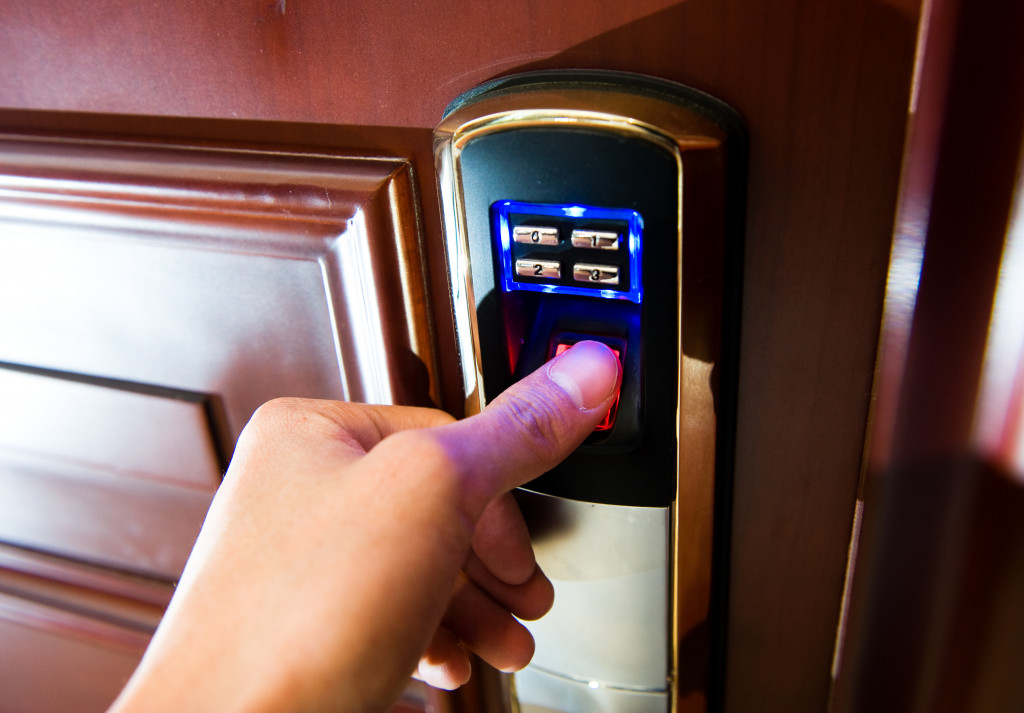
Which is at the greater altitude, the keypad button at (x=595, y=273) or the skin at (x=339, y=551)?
the keypad button at (x=595, y=273)

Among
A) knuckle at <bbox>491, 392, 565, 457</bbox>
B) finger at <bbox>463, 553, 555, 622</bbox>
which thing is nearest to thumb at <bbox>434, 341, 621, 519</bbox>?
knuckle at <bbox>491, 392, 565, 457</bbox>

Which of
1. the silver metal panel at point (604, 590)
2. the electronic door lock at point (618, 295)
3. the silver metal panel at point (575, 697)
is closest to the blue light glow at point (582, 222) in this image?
the electronic door lock at point (618, 295)

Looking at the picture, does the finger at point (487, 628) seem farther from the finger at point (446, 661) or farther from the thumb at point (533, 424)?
the thumb at point (533, 424)

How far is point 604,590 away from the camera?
399 millimetres

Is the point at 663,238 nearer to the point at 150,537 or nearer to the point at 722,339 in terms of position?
the point at 722,339

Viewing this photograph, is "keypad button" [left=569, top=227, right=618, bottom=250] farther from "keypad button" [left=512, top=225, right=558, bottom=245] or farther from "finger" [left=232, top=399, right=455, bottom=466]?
"finger" [left=232, top=399, right=455, bottom=466]

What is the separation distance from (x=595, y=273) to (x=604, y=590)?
18cm

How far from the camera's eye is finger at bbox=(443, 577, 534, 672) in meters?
0.42

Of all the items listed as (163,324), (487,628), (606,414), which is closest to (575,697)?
(487,628)

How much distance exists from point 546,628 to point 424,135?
0.27 m

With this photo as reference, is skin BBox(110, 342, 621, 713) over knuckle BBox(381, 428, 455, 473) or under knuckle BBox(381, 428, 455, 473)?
under

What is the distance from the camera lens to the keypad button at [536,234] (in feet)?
0.99

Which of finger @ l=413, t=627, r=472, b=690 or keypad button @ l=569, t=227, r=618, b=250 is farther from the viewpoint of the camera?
finger @ l=413, t=627, r=472, b=690

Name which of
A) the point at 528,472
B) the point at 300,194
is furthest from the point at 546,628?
the point at 300,194
